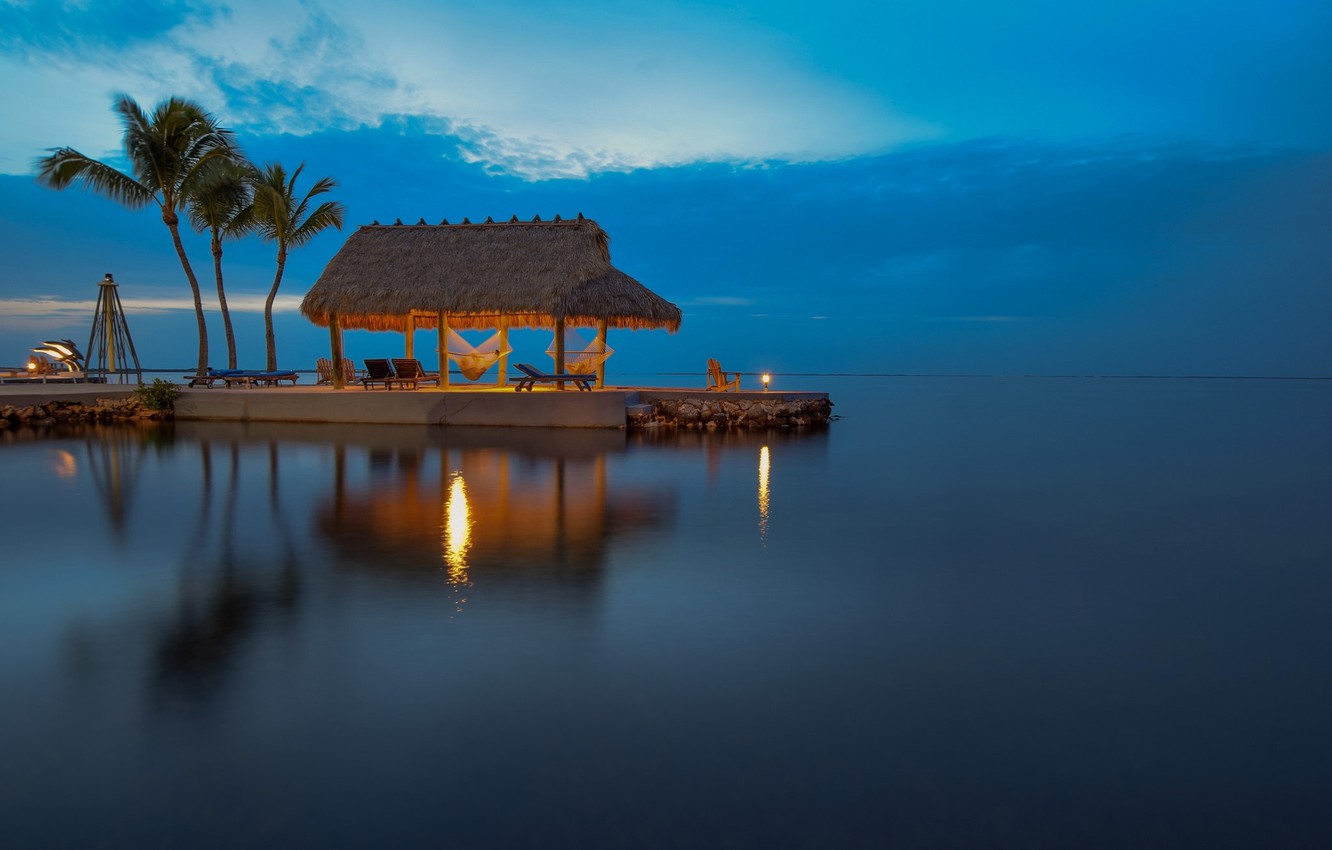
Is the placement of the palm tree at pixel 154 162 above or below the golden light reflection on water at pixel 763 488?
above

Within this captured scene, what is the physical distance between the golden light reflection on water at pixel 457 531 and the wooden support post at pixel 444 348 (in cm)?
804

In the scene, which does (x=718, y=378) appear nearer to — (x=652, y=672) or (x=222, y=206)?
(x=222, y=206)

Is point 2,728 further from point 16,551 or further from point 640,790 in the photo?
point 16,551

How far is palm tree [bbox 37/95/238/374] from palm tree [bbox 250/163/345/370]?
1.38m

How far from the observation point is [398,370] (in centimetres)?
1617

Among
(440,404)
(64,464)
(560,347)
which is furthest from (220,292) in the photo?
(64,464)

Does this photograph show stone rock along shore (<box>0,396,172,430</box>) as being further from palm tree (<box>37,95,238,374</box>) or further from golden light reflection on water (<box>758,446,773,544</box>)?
golden light reflection on water (<box>758,446,773,544</box>)

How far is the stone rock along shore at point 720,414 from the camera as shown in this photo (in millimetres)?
15234

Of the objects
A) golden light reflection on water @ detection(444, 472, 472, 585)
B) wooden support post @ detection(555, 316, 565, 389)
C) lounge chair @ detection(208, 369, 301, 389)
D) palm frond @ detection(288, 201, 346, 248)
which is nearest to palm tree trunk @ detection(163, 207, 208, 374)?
lounge chair @ detection(208, 369, 301, 389)

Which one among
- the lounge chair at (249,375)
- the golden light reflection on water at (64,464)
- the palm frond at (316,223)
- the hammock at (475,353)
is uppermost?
the palm frond at (316,223)

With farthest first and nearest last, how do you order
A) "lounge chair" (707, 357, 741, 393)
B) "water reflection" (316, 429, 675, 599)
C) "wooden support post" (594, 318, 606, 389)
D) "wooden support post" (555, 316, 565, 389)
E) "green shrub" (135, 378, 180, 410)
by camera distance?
"lounge chair" (707, 357, 741, 393) → "green shrub" (135, 378, 180, 410) → "wooden support post" (594, 318, 606, 389) → "wooden support post" (555, 316, 565, 389) → "water reflection" (316, 429, 675, 599)

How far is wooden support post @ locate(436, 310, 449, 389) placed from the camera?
16156mm

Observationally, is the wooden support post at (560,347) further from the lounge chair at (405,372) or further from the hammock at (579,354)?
the lounge chair at (405,372)

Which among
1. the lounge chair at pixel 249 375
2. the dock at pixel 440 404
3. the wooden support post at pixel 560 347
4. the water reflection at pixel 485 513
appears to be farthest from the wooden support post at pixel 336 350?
the water reflection at pixel 485 513
